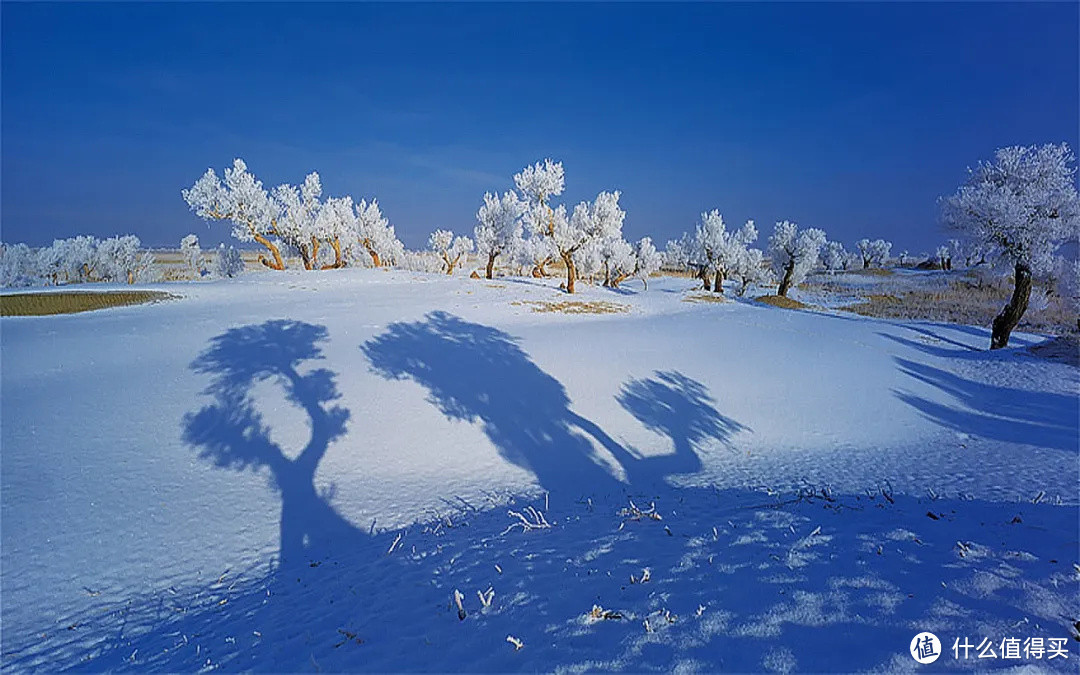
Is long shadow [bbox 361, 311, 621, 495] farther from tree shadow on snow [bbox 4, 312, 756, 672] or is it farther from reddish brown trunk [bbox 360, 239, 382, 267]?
reddish brown trunk [bbox 360, 239, 382, 267]

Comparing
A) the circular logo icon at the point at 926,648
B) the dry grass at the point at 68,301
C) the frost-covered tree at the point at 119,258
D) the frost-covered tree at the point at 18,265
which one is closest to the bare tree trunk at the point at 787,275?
the circular logo icon at the point at 926,648

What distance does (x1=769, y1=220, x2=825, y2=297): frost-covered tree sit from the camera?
46516 mm

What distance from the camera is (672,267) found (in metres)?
106

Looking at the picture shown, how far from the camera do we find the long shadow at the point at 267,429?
8047mm

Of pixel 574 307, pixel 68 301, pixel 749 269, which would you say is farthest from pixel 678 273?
pixel 68 301

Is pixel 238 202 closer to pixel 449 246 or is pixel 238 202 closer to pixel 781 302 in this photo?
pixel 449 246

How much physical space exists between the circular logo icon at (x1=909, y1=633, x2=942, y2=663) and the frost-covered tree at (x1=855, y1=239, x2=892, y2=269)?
134604 millimetres

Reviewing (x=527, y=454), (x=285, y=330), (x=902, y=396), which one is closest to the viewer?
(x=527, y=454)

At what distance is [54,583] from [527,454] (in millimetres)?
8182

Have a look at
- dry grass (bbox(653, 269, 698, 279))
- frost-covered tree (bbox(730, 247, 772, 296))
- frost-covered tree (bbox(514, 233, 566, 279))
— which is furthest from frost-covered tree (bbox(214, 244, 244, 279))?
dry grass (bbox(653, 269, 698, 279))

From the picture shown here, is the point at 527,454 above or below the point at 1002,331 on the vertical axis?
below

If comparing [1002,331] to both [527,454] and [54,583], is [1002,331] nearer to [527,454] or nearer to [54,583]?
[527,454]

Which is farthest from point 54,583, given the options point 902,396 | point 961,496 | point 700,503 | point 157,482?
point 902,396

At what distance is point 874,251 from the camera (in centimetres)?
11356
